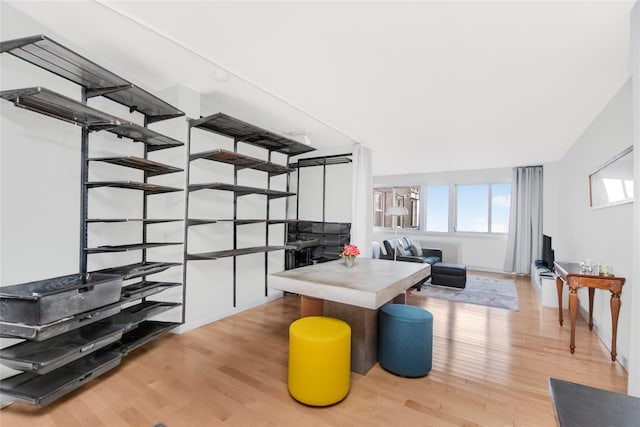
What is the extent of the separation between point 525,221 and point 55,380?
800 cm

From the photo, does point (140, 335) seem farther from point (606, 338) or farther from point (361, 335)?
point (606, 338)

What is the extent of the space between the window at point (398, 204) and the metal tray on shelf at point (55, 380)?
6915 mm

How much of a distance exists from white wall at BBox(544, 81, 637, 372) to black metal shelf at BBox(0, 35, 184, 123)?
3.64 meters

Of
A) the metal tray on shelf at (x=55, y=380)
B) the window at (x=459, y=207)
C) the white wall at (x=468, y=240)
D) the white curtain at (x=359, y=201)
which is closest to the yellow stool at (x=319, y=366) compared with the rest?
the metal tray on shelf at (x=55, y=380)

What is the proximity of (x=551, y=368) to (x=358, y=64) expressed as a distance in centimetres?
311

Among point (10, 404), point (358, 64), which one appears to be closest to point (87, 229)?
point (10, 404)

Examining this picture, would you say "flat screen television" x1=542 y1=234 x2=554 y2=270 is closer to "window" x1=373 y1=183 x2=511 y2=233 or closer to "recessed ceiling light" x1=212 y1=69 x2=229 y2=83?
"window" x1=373 y1=183 x2=511 y2=233

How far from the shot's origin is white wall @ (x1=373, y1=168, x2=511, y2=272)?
6.97 metres

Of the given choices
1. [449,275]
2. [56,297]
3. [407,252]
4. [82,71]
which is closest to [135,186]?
[82,71]

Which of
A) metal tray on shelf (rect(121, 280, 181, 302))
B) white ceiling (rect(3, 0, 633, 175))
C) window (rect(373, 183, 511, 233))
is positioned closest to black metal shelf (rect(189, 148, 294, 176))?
white ceiling (rect(3, 0, 633, 175))

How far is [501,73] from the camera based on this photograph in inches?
→ 96.3

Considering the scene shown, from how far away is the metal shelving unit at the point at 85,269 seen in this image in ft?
5.67

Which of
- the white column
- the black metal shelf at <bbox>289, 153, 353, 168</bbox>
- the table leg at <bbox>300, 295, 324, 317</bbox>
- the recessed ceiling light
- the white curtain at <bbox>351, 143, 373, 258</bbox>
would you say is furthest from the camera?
the black metal shelf at <bbox>289, 153, 353, 168</bbox>

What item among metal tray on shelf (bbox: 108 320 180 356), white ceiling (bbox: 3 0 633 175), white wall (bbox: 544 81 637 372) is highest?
white ceiling (bbox: 3 0 633 175)
